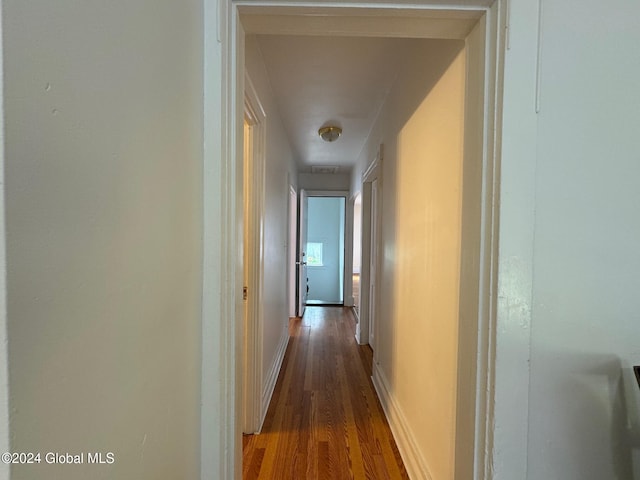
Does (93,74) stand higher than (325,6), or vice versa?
(325,6)

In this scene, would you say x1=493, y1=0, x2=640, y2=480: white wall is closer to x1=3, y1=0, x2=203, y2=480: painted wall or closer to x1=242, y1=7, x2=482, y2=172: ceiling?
x1=242, y1=7, x2=482, y2=172: ceiling

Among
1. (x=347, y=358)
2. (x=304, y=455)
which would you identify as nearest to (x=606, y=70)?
(x=304, y=455)

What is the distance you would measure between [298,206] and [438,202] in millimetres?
3295

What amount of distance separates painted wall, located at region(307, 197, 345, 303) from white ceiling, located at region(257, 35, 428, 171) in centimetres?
327

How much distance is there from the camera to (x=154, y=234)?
0.59 meters

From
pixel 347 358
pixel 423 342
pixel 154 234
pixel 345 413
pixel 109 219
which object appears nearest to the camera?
pixel 109 219

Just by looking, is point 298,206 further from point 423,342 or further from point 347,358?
point 423,342

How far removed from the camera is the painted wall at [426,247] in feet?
3.54

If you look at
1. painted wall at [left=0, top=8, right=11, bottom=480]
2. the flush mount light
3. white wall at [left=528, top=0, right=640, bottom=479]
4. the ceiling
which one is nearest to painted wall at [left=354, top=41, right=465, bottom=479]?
the ceiling

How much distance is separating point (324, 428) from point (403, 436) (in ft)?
1.68

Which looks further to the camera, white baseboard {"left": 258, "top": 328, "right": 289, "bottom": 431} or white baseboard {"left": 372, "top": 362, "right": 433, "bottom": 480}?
white baseboard {"left": 258, "top": 328, "right": 289, "bottom": 431}

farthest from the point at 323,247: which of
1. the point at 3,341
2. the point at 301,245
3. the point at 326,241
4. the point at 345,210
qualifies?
the point at 3,341

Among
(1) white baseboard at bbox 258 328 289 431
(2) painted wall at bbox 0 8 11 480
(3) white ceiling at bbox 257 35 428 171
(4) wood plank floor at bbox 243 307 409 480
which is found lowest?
(4) wood plank floor at bbox 243 307 409 480

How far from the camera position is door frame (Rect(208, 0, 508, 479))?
0.79 m
